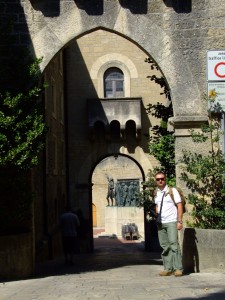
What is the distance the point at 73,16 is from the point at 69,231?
6097mm

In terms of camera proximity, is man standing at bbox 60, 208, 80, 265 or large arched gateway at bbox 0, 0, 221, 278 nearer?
large arched gateway at bbox 0, 0, 221, 278

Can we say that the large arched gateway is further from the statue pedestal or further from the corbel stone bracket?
the statue pedestal

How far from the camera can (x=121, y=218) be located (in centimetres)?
3566

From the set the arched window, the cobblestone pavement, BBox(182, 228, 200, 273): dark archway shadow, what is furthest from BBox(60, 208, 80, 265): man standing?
the arched window

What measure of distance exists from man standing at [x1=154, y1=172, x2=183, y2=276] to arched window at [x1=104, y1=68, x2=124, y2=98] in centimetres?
1552

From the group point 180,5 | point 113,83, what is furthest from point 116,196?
point 180,5

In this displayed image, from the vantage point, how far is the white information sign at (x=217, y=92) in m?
10.3

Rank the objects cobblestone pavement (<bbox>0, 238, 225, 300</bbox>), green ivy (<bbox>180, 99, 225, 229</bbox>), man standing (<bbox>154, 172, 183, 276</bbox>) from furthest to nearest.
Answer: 1. green ivy (<bbox>180, 99, 225, 229</bbox>)
2. man standing (<bbox>154, 172, 183, 276</bbox>)
3. cobblestone pavement (<bbox>0, 238, 225, 300</bbox>)

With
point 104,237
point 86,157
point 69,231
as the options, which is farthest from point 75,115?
point 104,237

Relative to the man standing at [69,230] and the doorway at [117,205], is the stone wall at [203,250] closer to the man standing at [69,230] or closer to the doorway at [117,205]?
the man standing at [69,230]

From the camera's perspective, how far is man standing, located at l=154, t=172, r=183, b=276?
8.96 m

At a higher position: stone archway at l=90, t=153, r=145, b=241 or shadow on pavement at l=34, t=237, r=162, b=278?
stone archway at l=90, t=153, r=145, b=241

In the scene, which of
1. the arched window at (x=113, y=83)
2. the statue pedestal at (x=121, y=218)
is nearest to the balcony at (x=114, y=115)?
the arched window at (x=113, y=83)

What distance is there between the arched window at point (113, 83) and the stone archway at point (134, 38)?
544 inches
